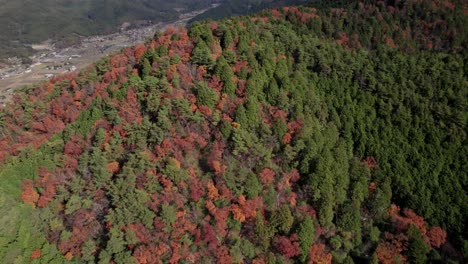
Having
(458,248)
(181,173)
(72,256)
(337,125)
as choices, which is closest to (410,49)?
(337,125)

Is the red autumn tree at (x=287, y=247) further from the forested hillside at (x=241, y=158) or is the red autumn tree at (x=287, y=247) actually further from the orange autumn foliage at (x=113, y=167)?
the orange autumn foliage at (x=113, y=167)

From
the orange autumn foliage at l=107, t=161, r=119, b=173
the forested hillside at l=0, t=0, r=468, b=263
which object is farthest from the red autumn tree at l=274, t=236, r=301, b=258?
the orange autumn foliage at l=107, t=161, r=119, b=173

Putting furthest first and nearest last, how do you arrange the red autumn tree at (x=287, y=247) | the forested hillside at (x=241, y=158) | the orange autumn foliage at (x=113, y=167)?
1. the orange autumn foliage at (x=113, y=167)
2. the forested hillside at (x=241, y=158)
3. the red autumn tree at (x=287, y=247)

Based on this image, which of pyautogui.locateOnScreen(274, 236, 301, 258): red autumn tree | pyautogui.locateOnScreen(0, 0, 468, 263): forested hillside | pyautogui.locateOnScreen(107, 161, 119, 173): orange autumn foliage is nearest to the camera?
pyautogui.locateOnScreen(274, 236, 301, 258): red autumn tree

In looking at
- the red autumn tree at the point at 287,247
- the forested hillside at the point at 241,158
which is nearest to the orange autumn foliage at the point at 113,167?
the forested hillside at the point at 241,158

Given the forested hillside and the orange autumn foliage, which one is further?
the orange autumn foliage

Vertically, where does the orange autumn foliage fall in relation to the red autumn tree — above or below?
above

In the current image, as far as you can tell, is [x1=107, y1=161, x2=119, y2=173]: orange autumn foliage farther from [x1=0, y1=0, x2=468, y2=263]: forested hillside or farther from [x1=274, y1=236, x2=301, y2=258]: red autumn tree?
[x1=274, y1=236, x2=301, y2=258]: red autumn tree

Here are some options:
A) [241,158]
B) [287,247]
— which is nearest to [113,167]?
[241,158]

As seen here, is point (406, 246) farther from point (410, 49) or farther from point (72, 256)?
point (410, 49)

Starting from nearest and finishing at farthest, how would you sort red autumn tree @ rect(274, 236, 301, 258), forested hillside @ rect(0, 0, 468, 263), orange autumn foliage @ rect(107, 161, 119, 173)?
1. red autumn tree @ rect(274, 236, 301, 258)
2. forested hillside @ rect(0, 0, 468, 263)
3. orange autumn foliage @ rect(107, 161, 119, 173)

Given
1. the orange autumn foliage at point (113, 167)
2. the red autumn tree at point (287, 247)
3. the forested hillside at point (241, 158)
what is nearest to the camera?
the red autumn tree at point (287, 247)
